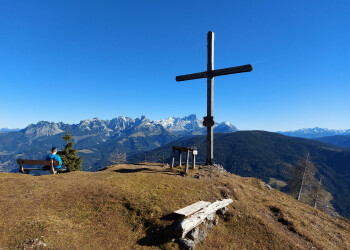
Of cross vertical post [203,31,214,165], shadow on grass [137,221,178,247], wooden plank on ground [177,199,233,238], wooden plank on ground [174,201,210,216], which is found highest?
cross vertical post [203,31,214,165]

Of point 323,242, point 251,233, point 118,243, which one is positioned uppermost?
point 118,243

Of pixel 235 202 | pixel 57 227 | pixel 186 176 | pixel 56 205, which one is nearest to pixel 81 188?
pixel 56 205

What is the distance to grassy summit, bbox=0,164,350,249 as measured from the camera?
7.37 meters

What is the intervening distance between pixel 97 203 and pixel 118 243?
118 inches

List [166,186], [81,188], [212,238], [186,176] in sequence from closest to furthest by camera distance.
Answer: [212,238] → [81,188] → [166,186] → [186,176]

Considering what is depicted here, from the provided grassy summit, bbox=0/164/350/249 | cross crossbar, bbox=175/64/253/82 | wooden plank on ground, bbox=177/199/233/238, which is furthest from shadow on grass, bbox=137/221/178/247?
cross crossbar, bbox=175/64/253/82

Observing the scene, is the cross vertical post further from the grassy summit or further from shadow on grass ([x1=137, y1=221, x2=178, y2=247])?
shadow on grass ([x1=137, y1=221, x2=178, y2=247])

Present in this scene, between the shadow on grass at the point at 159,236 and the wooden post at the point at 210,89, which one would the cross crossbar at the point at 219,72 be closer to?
the wooden post at the point at 210,89

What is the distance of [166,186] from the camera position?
12.2m

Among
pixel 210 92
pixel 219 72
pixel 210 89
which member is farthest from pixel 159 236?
pixel 219 72

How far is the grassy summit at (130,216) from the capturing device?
7.37 m

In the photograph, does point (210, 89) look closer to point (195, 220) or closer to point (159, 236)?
point (195, 220)

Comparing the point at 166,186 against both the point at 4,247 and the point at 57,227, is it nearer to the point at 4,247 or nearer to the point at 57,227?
the point at 57,227

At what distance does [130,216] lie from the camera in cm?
895
